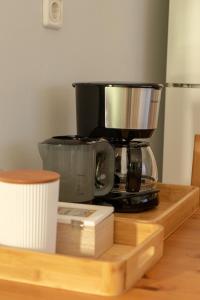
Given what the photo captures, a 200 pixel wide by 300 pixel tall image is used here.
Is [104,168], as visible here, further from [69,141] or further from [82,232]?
[82,232]

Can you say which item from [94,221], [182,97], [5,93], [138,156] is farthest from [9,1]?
[182,97]

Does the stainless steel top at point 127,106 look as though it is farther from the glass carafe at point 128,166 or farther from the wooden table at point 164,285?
the wooden table at point 164,285

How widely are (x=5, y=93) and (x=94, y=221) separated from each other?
1.43 feet

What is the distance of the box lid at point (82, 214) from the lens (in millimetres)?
924

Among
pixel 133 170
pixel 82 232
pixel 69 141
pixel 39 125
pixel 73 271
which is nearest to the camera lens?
pixel 73 271

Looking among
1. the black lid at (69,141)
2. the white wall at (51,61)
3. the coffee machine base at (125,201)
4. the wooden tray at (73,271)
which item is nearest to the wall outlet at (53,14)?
the white wall at (51,61)

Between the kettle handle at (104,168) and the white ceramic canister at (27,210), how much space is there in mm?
302

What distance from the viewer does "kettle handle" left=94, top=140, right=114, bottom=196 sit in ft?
3.81

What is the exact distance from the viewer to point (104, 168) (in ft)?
3.87

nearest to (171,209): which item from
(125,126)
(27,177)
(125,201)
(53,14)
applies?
(125,201)

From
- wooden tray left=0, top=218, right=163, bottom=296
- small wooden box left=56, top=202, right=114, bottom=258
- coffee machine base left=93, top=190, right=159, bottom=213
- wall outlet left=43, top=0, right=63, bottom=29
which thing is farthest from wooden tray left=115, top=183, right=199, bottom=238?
wall outlet left=43, top=0, right=63, bottom=29

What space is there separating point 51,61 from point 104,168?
37 centimetres

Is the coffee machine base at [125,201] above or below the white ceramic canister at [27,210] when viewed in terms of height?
below

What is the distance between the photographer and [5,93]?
122 cm
